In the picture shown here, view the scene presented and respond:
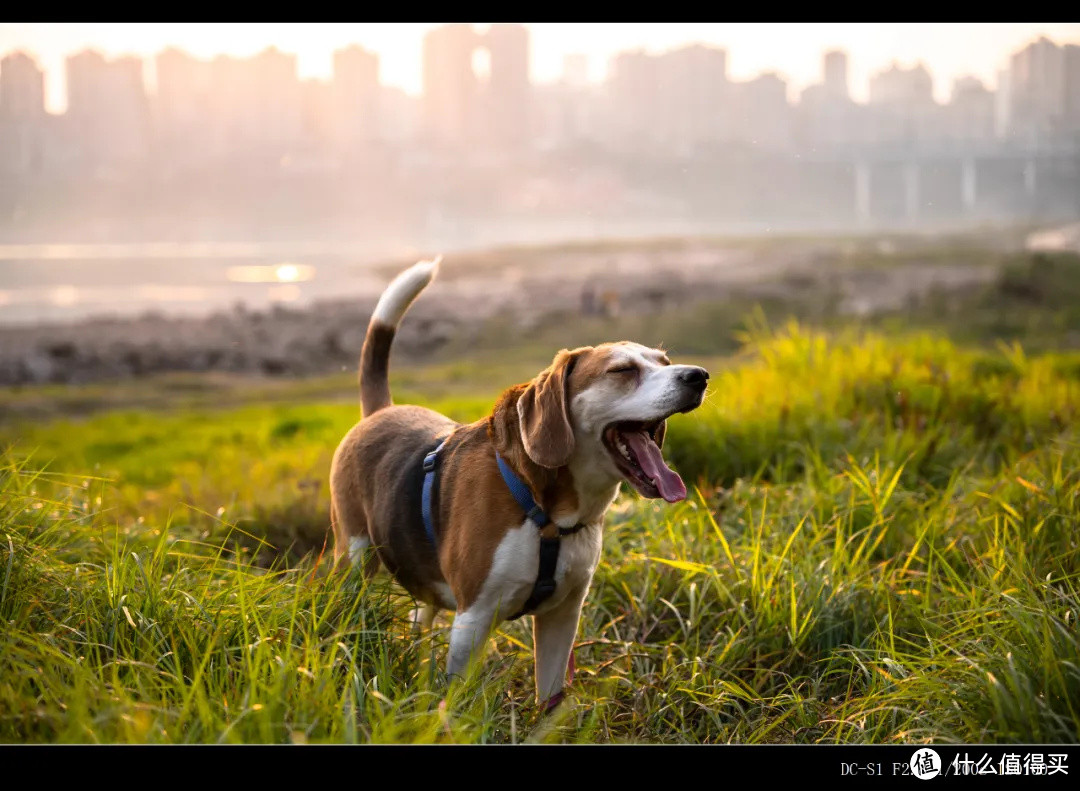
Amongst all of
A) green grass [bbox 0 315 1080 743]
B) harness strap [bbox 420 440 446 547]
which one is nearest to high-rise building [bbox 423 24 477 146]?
green grass [bbox 0 315 1080 743]

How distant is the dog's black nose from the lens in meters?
3.32

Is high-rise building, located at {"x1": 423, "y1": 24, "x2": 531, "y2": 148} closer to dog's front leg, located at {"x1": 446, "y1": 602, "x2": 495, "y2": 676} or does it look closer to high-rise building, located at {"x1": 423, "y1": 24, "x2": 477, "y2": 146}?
high-rise building, located at {"x1": 423, "y1": 24, "x2": 477, "y2": 146}

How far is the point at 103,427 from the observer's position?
967cm

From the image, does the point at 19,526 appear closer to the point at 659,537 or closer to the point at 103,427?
the point at 659,537

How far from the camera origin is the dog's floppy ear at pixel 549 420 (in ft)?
11.3

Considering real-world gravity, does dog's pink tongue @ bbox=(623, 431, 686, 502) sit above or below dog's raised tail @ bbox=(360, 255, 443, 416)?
below

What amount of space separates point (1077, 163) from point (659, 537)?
8.88 m

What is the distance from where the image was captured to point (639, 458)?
352cm

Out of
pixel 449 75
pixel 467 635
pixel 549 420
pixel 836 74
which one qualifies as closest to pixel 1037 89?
pixel 836 74

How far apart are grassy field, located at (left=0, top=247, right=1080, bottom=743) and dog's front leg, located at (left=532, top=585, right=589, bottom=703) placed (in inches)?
4.4

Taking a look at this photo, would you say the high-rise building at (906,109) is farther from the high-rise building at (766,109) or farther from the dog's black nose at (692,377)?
the dog's black nose at (692,377)

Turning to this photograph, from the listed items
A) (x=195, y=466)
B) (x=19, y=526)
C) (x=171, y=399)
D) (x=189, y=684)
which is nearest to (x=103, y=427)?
(x=171, y=399)
